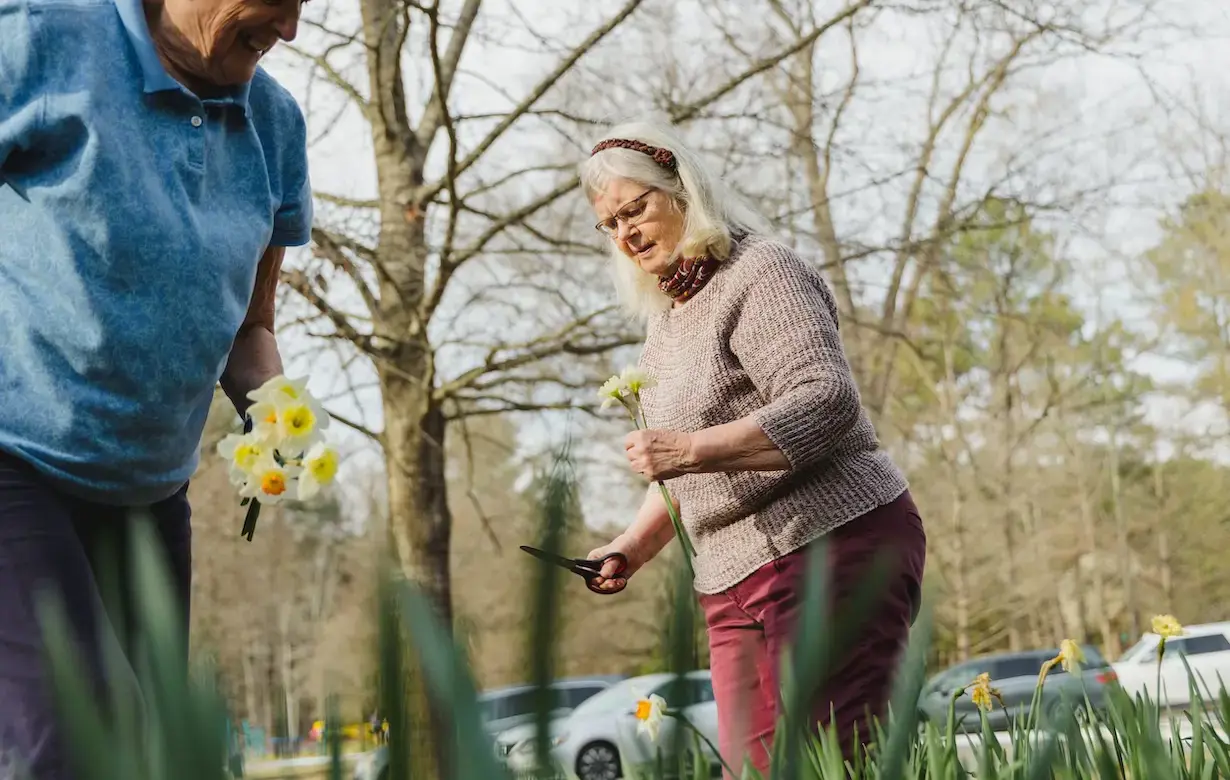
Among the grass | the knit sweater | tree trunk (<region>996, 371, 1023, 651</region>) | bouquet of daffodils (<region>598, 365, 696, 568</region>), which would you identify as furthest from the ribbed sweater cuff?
tree trunk (<region>996, 371, 1023, 651</region>)

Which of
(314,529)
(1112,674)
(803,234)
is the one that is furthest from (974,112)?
(314,529)

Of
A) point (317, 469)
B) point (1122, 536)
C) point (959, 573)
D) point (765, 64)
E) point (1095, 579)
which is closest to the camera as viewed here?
point (317, 469)

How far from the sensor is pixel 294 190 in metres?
1.98

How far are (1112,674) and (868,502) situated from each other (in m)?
0.61

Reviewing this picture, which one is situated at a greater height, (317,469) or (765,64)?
(765,64)

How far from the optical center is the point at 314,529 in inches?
23.0

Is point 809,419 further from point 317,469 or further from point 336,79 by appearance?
point 336,79

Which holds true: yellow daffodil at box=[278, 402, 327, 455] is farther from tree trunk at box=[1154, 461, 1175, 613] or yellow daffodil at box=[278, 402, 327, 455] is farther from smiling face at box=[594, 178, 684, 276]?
tree trunk at box=[1154, 461, 1175, 613]

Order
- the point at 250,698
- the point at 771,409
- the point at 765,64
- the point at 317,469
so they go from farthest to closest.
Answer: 1. the point at 765,64
2. the point at 771,409
3. the point at 317,469
4. the point at 250,698

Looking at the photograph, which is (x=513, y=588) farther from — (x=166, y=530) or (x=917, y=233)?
(x=917, y=233)

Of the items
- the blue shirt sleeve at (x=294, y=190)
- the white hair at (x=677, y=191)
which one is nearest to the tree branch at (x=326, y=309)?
the white hair at (x=677, y=191)

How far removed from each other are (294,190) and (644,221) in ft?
2.58

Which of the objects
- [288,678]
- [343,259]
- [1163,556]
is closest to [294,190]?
[288,678]

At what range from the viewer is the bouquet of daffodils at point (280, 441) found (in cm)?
97
